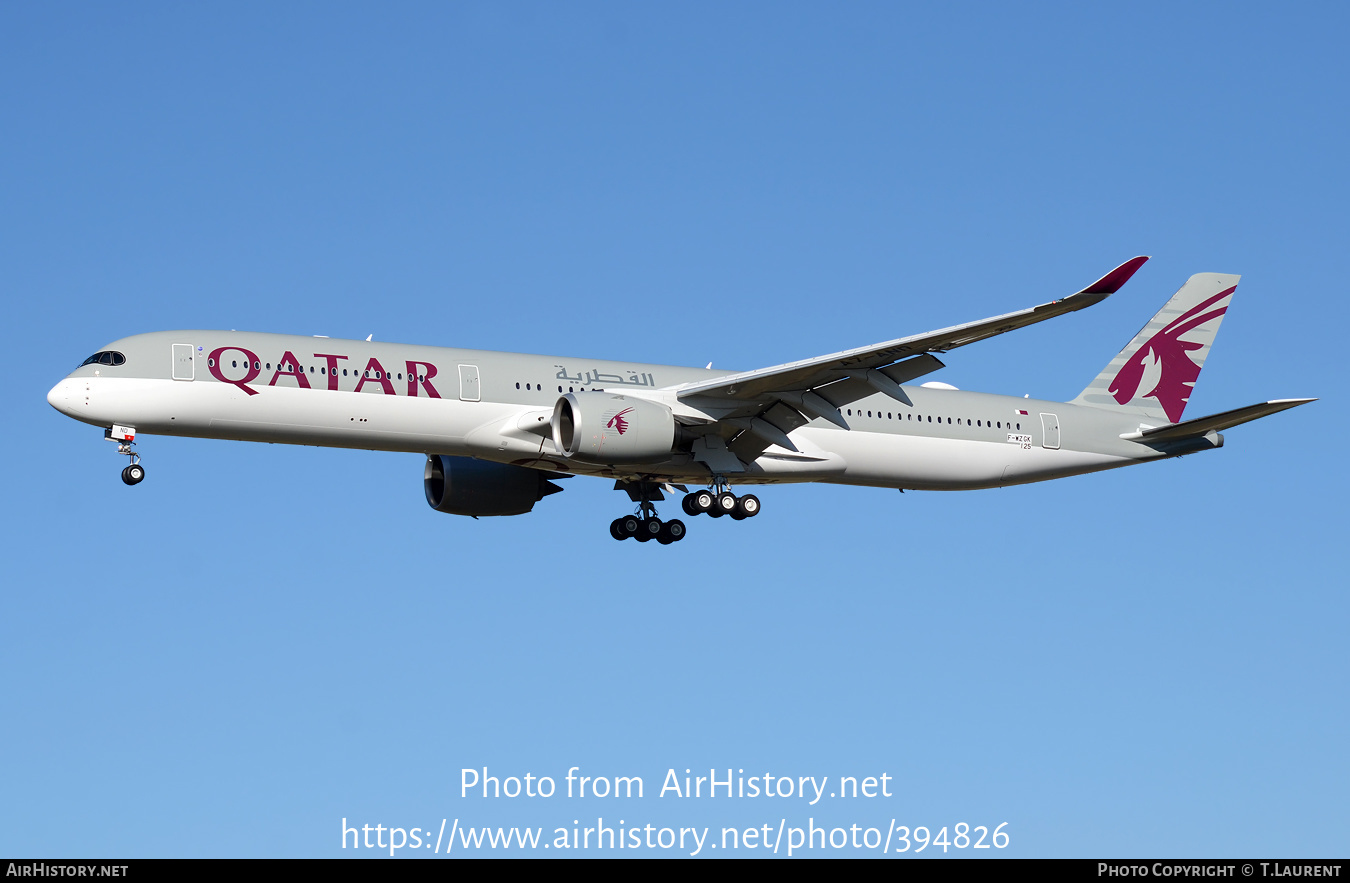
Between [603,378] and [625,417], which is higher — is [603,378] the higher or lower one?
the higher one

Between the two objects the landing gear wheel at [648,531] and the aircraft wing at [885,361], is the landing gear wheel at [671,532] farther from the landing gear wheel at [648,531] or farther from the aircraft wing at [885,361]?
the aircraft wing at [885,361]

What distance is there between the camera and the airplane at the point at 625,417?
31656 millimetres

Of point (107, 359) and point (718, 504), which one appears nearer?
point (107, 359)

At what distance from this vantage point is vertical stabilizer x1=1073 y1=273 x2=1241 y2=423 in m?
41.0

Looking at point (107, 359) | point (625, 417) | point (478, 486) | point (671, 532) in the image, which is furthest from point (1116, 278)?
point (107, 359)

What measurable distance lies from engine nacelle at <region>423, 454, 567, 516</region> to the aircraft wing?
233 inches

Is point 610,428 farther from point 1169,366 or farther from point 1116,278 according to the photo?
point 1169,366

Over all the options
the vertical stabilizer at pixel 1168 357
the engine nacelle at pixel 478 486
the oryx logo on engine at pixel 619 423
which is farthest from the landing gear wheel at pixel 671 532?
the vertical stabilizer at pixel 1168 357

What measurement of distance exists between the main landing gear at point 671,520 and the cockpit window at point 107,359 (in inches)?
476

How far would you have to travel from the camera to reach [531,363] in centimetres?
3428

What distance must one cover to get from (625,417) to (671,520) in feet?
18.4

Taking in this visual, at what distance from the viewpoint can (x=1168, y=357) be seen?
41750mm
